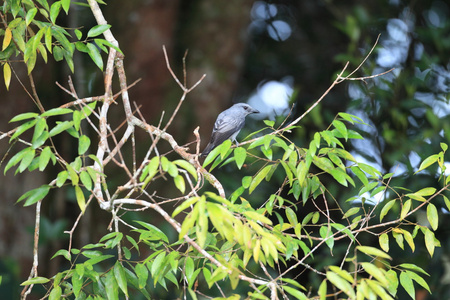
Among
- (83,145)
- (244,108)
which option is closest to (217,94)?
(244,108)

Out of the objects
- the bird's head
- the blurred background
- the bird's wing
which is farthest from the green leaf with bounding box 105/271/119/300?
the blurred background

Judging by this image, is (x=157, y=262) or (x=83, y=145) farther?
(x=157, y=262)

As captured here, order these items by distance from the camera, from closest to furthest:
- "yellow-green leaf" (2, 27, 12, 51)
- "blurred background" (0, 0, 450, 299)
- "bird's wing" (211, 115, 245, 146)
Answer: "yellow-green leaf" (2, 27, 12, 51), "bird's wing" (211, 115, 245, 146), "blurred background" (0, 0, 450, 299)

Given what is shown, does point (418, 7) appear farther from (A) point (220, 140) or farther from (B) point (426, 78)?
(A) point (220, 140)

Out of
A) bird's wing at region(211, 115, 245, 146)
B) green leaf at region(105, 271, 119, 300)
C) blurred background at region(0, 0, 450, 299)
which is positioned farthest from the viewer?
blurred background at region(0, 0, 450, 299)

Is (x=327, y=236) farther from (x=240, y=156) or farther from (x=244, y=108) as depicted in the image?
(x=244, y=108)

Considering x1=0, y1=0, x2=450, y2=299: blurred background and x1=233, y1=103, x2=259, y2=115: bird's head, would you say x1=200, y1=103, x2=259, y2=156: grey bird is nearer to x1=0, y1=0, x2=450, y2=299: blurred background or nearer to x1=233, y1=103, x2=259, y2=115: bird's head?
x1=233, y1=103, x2=259, y2=115: bird's head

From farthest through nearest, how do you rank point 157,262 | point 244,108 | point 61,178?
point 244,108, point 157,262, point 61,178

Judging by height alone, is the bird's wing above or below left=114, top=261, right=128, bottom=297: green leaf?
below

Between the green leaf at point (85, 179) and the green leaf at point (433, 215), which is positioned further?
the green leaf at point (433, 215)

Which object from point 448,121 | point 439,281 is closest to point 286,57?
point 448,121

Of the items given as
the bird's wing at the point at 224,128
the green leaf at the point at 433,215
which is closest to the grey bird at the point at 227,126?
the bird's wing at the point at 224,128

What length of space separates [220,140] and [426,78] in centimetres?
180

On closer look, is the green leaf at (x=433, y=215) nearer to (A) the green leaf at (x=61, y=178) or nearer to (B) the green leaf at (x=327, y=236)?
(B) the green leaf at (x=327, y=236)
